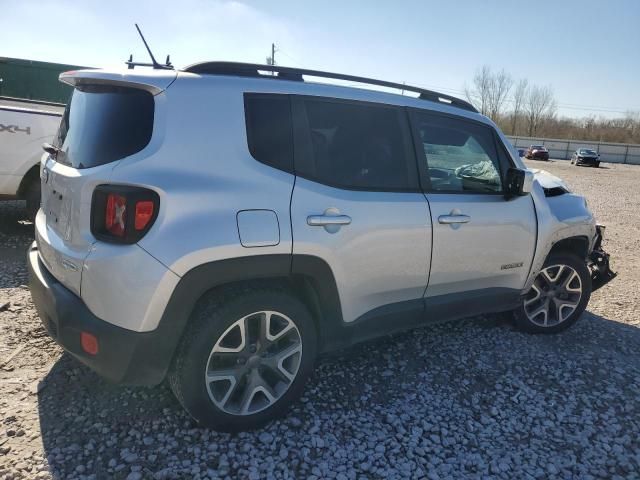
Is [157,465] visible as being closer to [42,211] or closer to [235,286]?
[235,286]

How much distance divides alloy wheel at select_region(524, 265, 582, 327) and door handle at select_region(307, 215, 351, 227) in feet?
7.37

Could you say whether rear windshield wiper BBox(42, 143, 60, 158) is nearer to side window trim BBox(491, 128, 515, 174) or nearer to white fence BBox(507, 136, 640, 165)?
side window trim BBox(491, 128, 515, 174)

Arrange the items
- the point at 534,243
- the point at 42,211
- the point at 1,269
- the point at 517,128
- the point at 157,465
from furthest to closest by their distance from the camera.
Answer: the point at 517,128 → the point at 1,269 → the point at 534,243 → the point at 42,211 → the point at 157,465

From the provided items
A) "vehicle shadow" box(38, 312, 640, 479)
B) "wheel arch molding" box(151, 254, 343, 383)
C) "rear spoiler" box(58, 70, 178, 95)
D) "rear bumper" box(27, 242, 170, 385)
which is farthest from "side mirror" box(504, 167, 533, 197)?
"rear bumper" box(27, 242, 170, 385)

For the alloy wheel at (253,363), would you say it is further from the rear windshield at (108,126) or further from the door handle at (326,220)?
the rear windshield at (108,126)

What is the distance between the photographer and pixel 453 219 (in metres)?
3.12

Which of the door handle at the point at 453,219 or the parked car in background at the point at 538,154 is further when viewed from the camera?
the parked car in background at the point at 538,154

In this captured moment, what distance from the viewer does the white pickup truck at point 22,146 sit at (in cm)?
554

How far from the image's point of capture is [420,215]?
2967mm

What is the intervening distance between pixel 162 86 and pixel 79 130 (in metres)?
0.64

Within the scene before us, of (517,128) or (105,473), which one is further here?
(517,128)

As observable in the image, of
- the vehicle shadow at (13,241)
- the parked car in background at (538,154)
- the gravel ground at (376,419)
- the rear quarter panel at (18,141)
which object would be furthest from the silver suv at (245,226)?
the parked car in background at (538,154)

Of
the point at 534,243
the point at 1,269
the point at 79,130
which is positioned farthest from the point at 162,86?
the point at 1,269

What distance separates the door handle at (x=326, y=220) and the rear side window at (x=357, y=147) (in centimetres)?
20
